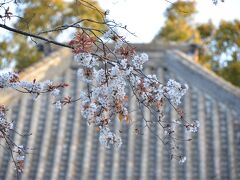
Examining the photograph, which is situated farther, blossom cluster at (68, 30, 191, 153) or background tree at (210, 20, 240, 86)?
background tree at (210, 20, 240, 86)

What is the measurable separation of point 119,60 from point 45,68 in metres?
5.39

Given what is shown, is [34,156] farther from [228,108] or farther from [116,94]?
[116,94]

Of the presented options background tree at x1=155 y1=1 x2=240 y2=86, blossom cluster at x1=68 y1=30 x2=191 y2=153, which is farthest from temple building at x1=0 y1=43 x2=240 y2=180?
background tree at x1=155 y1=1 x2=240 y2=86

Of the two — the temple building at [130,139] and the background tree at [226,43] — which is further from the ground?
the background tree at [226,43]

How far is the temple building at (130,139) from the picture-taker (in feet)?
24.3

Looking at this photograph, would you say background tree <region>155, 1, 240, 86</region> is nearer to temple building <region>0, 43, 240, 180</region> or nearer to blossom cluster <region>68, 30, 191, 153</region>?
temple building <region>0, 43, 240, 180</region>

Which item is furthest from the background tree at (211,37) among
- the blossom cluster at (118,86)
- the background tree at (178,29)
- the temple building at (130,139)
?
the blossom cluster at (118,86)

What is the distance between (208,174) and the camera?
7.32 meters

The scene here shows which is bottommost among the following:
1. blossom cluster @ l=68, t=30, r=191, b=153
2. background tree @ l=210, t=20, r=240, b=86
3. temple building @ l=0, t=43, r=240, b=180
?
blossom cluster @ l=68, t=30, r=191, b=153

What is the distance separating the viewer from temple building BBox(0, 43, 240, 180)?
24.3 feet

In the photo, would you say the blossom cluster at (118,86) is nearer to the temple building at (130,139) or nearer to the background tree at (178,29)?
the temple building at (130,139)

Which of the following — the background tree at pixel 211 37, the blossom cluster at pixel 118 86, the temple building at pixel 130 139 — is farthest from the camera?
the background tree at pixel 211 37

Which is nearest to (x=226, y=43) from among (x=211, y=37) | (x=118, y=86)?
(x=211, y=37)

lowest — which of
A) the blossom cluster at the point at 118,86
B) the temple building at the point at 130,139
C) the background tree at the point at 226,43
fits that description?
the blossom cluster at the point at 118,86
